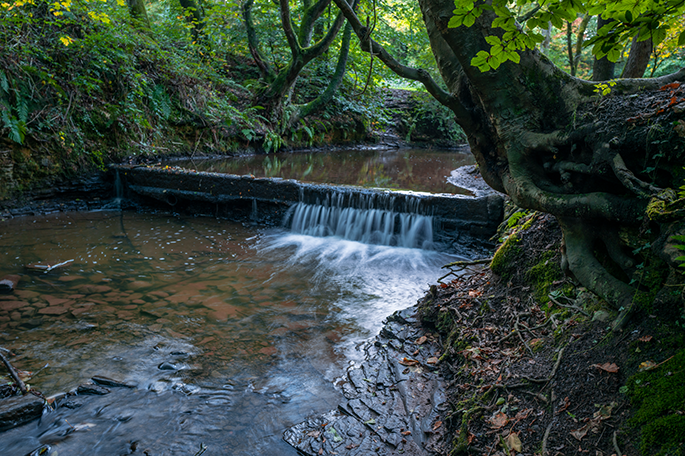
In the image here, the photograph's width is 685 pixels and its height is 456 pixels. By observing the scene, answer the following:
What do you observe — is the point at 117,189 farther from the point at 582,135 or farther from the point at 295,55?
the point at 582,135

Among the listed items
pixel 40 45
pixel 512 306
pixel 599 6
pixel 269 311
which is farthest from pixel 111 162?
pixel 599 6

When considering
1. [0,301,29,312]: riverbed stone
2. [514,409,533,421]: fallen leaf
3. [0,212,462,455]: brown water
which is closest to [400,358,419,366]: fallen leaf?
[0,212,462,455]: brown water

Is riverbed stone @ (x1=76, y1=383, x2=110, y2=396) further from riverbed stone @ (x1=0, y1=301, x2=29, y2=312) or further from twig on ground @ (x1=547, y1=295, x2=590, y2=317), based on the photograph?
twig on ground @ (x1=547, y1=295, x2=590, y2=317)

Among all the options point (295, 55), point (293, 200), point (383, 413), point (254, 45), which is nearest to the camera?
point (383, 413)

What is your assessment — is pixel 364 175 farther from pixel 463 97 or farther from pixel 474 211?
pixel 463 97

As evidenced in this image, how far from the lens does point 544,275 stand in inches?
130

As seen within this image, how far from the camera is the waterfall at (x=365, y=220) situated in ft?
24.0

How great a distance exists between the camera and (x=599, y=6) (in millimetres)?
1842

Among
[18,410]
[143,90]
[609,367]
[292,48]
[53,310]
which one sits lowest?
[53,310]

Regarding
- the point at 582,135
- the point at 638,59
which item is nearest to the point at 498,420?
the point at 582,135

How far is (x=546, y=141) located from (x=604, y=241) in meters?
0.88

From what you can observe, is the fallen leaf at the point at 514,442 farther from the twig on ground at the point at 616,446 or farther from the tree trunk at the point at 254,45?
the tree trunk at the point at 254,45

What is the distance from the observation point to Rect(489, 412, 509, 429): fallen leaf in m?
2.34

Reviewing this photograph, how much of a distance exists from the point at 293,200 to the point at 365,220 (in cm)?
177
